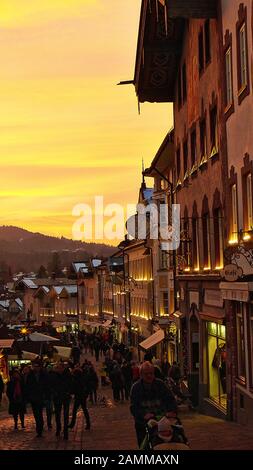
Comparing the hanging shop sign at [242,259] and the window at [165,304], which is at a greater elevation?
the hanging shop sign at [242,259]

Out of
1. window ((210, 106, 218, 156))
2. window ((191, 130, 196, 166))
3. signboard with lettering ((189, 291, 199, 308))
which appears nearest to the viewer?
window ((210, 106, 218, 156))

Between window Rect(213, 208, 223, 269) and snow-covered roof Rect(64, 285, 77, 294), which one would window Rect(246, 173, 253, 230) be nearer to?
window Rect(213, 208, 223, 269)

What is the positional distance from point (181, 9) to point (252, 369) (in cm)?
1059

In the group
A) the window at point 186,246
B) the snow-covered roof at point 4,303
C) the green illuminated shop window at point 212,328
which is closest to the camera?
the green illuminated shop window at point 212,328

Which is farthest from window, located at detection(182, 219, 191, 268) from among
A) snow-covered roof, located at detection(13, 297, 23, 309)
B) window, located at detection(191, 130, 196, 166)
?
snow-covered roof, located at detection(13, 297, 23, 309)

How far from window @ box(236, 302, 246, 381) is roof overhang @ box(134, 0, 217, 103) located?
895 cm

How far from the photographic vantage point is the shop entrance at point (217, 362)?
22.8 m

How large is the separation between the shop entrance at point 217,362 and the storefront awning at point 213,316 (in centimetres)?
23

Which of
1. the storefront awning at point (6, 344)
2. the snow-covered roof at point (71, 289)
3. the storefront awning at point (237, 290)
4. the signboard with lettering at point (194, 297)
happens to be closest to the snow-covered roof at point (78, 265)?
the snow-covered roof at point (71, 289)

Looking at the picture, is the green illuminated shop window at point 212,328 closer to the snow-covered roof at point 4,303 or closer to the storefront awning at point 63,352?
the storefront awning at point 63,352

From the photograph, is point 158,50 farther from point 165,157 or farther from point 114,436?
point 114,436

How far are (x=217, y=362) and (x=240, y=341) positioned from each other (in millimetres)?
3811

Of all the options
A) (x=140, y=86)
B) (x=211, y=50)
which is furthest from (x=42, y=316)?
(x=211, y=50)

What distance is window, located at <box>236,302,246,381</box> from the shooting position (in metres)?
19.8
